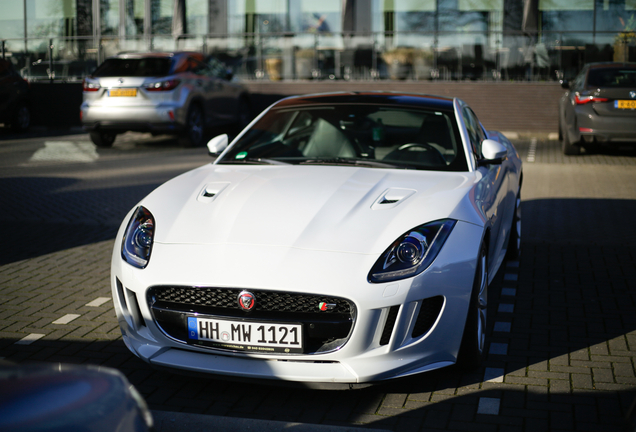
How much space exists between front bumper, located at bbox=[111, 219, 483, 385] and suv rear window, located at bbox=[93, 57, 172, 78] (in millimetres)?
10631

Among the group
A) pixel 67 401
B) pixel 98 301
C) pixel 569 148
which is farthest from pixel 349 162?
pixel 569 148

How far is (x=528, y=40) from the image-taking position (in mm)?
18219

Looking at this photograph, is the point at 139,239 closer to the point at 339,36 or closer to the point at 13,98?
the point at 13,98

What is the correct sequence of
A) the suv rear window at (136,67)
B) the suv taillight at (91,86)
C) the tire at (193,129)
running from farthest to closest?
the tire at (193,129) < the suv rear window at (136,67) < the suv taillight at (91,86)

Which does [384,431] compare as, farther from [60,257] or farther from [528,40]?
[528,40]

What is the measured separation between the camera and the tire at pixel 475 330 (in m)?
3.57

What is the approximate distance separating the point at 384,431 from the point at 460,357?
88cm

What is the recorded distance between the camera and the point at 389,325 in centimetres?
324

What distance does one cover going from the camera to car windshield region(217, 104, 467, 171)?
4.70m

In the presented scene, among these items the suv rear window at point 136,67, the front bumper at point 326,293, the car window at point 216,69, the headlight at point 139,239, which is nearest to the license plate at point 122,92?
the suv rear window at point 136,67

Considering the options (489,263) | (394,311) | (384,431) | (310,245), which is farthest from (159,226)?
(489,263)

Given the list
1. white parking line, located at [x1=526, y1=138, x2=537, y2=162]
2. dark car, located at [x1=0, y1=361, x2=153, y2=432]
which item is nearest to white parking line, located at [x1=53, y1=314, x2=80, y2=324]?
dark car, located at [x1=0, y1=361, x2=153, y2=432]

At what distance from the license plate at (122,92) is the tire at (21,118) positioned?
4797 millimetres

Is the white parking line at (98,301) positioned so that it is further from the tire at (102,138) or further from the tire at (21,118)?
the tire at (21,118)
